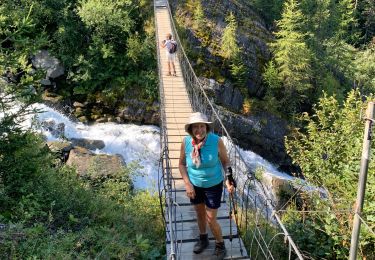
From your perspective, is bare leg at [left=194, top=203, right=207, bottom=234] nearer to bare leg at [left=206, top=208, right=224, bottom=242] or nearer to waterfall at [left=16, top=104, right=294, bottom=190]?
bare leg at [left=206, top=208, right=224, bottom=242]

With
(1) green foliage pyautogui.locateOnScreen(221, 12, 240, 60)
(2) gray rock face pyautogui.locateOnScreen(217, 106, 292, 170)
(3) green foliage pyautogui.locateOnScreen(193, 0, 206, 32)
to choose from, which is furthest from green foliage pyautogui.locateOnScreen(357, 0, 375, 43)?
(2) gray rock face pyautogui.locateOnScreen(217, 106, 292, 170)

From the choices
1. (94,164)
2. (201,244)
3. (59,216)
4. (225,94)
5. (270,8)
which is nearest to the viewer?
(201,244)

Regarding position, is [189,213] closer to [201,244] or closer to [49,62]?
[201,244]

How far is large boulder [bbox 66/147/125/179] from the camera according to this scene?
8.06 m

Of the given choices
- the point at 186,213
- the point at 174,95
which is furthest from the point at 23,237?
the point at 174,95

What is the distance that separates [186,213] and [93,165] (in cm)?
396

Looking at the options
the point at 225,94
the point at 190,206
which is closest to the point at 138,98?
the point at 225,94

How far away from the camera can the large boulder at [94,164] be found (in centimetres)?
806

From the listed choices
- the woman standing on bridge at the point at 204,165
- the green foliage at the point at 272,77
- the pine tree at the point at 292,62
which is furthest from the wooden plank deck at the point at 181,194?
the pine tree at the point at 292,62

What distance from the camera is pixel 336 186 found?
18.3 ft

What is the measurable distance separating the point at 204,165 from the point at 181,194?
5.83 feet

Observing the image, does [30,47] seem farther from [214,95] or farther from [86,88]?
[214,95]

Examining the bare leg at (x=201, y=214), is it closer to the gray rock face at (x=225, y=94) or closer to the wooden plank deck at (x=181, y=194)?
the wooden plank deck at (x=181, y=194)

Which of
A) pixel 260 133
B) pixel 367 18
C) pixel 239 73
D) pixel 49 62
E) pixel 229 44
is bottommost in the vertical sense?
pixel 260 133
